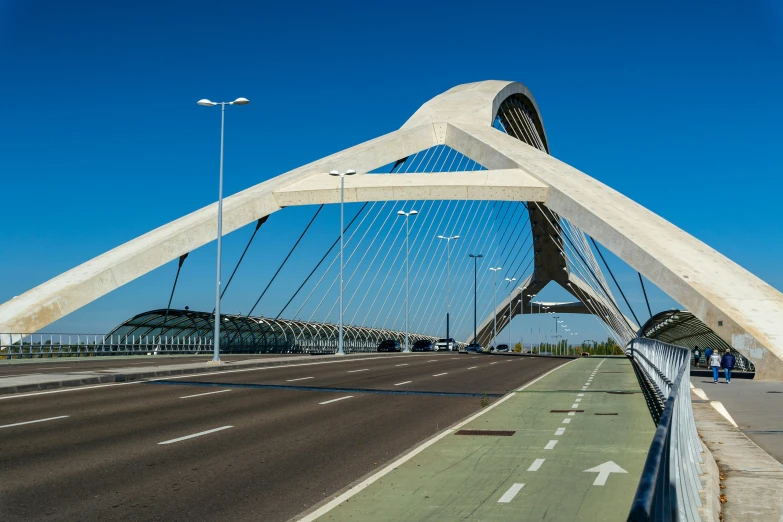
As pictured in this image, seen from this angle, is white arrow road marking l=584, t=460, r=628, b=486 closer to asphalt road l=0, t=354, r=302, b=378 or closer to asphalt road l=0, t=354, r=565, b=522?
asphalt road l=0, t=354, r=565, b=522

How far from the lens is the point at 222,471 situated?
348 inches

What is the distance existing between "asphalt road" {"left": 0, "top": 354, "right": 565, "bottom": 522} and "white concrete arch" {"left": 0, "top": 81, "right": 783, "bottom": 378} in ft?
Result: 41.6

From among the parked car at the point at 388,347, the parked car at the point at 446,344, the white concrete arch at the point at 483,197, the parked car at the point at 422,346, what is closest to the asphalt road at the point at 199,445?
the white concrete arch at the point at 483,197

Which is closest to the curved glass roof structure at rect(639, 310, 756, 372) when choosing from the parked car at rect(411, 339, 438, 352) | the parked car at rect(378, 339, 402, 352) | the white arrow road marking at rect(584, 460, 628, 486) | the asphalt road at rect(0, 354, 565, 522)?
the parked car at rect(411, 339, 438, 352)

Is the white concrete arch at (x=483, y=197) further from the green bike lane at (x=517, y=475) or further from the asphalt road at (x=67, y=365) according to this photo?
the green bike lane at (x=517, y=475)

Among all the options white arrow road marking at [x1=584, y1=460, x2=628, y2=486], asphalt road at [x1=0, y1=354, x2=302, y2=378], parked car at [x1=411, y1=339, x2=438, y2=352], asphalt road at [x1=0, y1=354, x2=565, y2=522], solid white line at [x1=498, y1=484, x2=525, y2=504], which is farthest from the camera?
parked car at [x1=411, y1=339, x2=438, y2=352]

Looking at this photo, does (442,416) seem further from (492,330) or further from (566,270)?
(492,330)

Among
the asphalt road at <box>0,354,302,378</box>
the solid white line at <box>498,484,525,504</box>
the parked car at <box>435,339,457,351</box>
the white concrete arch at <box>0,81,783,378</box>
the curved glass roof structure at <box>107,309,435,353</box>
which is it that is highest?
the white concrete arch at <box>0,81,783,378</box>

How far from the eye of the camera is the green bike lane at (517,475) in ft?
22.9

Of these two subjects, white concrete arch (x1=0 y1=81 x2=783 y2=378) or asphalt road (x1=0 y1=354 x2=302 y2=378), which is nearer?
asphalt road (x1=0 y1=354 x2=302 y2=378)

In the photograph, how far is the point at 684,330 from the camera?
85375mm

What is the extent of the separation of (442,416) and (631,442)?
4245 millimetres

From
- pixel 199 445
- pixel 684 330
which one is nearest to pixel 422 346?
pixel 684 330

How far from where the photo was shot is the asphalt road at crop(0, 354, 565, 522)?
23.9 feet
